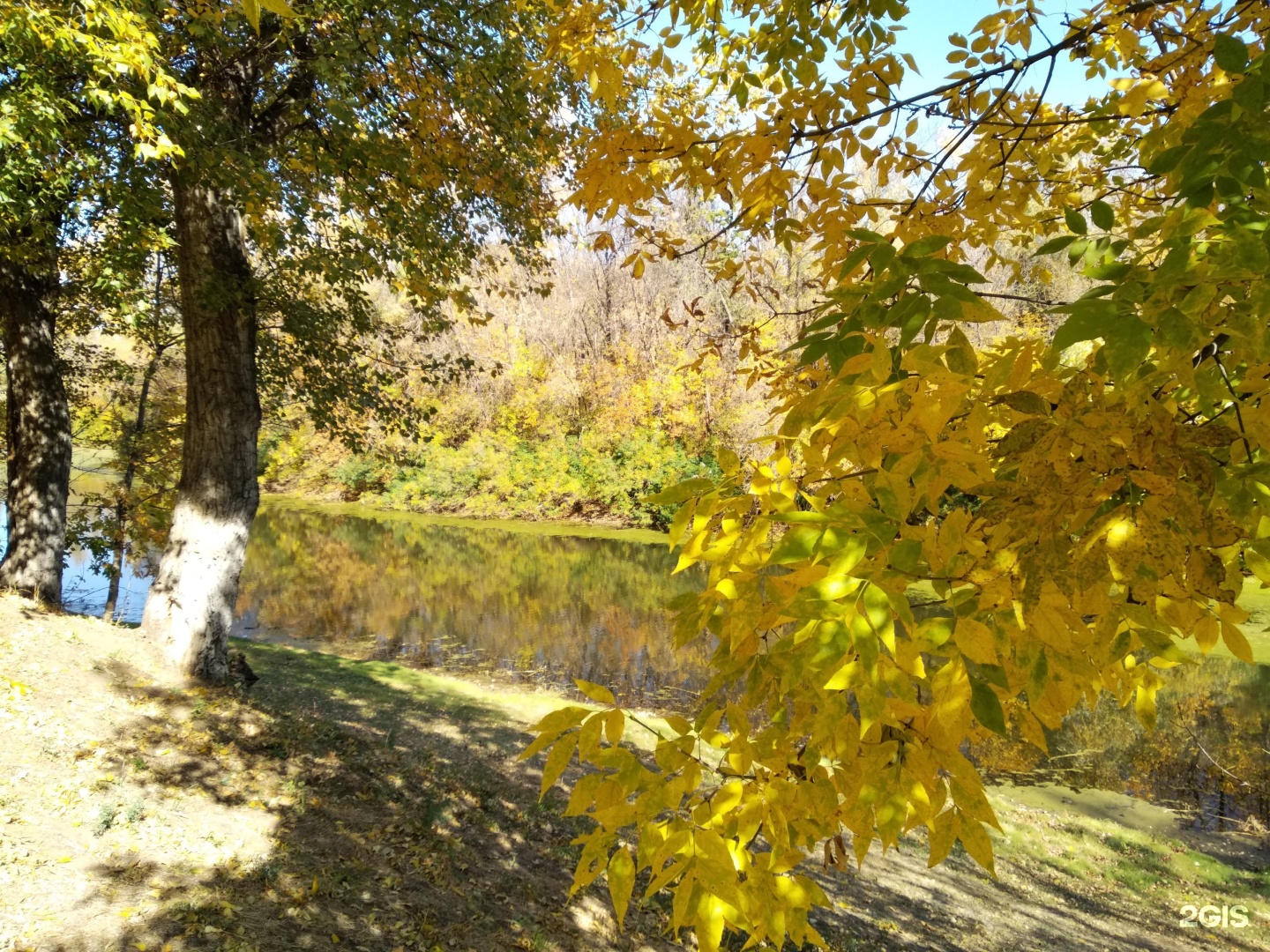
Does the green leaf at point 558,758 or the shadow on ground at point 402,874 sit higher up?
the green leaf at point 558,758

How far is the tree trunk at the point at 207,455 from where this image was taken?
564 centimetres

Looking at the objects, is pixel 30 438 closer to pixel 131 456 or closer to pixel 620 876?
pixel 131 456

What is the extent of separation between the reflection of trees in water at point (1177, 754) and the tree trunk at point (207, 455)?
923 centimetres

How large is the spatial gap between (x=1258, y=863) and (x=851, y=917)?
6.00m

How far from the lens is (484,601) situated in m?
16.8

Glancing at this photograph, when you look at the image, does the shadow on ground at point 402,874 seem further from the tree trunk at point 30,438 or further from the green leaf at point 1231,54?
the green leaf at point 1231,54

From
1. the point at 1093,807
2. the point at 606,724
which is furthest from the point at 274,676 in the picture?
the point at 1093,807

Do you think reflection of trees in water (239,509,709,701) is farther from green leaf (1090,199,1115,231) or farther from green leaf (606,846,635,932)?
green leaf (1090,199,1115,231)

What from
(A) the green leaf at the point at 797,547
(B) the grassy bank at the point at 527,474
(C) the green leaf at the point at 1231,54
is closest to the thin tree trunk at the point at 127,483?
(A) the green leaf at the point at 797,547

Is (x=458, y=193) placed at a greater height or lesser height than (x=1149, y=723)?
greater

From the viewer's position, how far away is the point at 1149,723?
1.29 metres

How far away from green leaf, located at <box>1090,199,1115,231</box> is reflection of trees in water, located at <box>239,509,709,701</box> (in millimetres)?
9034

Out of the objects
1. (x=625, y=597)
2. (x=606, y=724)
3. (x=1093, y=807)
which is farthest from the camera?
A: (x=625, y=597)

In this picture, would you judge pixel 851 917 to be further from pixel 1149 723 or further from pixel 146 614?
pixel 146 614
